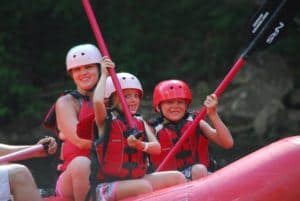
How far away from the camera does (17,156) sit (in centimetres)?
447

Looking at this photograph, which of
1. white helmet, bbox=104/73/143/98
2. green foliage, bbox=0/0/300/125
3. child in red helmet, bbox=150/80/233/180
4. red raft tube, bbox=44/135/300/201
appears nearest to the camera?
red raft tube, bbox=44/135/300/201

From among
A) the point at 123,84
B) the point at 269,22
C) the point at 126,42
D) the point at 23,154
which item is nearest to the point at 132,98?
the point at 123,84

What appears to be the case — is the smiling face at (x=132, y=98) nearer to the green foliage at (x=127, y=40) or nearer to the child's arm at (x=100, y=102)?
the child's arm at (x=100, y=102)

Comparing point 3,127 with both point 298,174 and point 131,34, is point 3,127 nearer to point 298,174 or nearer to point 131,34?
point 131,34

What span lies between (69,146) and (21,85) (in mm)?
6368

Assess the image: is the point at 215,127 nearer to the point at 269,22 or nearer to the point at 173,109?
the point at 173,109

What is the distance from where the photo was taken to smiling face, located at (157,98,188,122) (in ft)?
16.5

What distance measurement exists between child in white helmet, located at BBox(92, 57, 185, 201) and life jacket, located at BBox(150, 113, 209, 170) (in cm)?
41

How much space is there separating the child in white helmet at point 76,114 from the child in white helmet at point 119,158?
0.32 ft

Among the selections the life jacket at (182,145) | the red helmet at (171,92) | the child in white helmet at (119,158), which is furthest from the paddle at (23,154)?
the red helmet at (171,92)

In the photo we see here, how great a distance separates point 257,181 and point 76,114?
48.2 inches

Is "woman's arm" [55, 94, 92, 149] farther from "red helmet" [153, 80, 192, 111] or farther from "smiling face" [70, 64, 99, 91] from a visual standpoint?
"red helmet" [153, 80, 192, 111]

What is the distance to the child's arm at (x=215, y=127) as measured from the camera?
4707 mm

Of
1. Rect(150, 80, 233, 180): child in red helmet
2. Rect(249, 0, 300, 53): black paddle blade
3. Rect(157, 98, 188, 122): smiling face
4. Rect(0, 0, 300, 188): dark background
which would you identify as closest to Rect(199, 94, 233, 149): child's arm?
Rect(150, 80, 233, 180): child in red helmet
